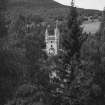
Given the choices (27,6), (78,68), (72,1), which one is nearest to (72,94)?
(78,68)

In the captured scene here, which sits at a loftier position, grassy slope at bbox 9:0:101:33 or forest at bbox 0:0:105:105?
grassy slope at bbox 9:0:101:33

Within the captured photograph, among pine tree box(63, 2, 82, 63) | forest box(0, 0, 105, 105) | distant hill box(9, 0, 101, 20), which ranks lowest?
forest box(0, 0, 105, 105)

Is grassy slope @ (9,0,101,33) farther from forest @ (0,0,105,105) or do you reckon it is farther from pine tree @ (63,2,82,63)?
pine tree @ (63,2,82,63)

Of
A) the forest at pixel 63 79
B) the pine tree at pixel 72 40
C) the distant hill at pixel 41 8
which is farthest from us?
the distant hill at pixel 41 8

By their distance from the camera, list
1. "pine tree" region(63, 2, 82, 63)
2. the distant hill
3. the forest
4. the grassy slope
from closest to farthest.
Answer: the forest
"pine tree" region(63, 2, 82, 63)
the grassy slope
the distant hill

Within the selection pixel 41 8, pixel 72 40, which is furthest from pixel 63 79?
pixel 41 8

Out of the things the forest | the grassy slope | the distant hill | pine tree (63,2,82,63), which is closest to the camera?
the forest

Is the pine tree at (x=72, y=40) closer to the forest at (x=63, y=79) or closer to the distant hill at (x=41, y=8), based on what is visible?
the forest at (x=63, y=79)

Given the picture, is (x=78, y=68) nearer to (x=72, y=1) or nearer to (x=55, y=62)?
(x=55, y=62)

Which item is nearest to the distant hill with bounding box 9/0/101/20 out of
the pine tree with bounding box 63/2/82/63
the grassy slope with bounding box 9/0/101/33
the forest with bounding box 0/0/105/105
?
the grassy slope with bounding box 9/0/101/33

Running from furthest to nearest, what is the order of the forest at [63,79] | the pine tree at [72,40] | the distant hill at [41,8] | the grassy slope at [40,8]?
the distant hill at [41,8], the grassy slope at [40,8], the pine tree at [72,40], the forest at [63,79]

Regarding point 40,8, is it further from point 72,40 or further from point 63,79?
point 63,79

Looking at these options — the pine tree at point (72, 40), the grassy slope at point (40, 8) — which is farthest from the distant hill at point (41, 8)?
the pine tree at point (72, 40)
